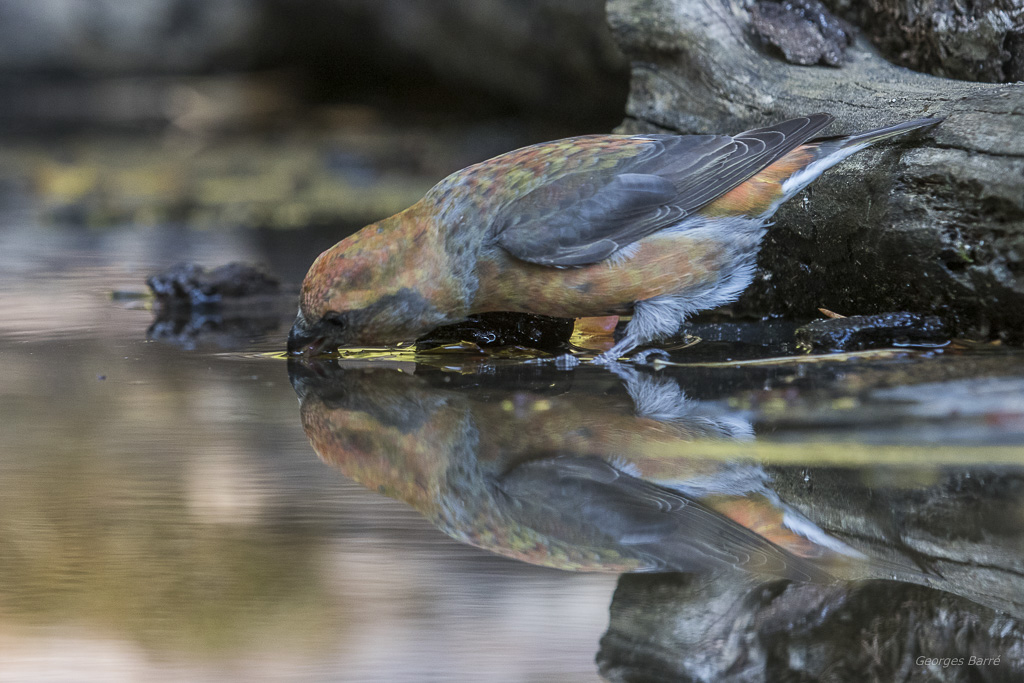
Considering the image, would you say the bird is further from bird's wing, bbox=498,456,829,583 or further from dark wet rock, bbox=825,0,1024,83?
bird's wing, bbox=498,456,829,583

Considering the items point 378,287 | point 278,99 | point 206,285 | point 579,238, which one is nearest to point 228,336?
point 206,285

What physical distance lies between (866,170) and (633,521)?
2.39 m

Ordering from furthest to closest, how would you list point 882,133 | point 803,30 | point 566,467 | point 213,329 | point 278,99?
1. point 278,99
2. point 213,329
3. point 803,30
4. point 882,133
5. point 566,467

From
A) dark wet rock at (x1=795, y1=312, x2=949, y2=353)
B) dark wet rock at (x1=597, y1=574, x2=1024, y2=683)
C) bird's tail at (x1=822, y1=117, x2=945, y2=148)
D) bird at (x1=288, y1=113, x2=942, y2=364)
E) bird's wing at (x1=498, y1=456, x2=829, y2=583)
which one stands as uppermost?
bird's tail at (x1=822, y1=117, x2=945, y2=148)

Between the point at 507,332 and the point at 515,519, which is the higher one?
the point at 515,519

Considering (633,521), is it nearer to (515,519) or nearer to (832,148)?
(515,519)

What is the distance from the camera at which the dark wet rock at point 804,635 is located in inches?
76.3

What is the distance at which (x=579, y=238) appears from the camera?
13.7 ft

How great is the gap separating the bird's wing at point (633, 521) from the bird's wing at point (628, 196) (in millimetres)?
1318

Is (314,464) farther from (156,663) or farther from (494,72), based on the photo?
(494,72)

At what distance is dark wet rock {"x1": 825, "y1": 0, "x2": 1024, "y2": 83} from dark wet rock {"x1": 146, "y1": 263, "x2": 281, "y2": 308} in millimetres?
3313

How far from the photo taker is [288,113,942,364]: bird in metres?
4.16

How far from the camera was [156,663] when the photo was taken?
200 centimetres

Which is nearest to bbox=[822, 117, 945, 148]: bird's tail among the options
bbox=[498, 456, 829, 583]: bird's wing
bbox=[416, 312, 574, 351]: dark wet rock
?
bbox=[416, 312, 574, 351]: dark wet rock
